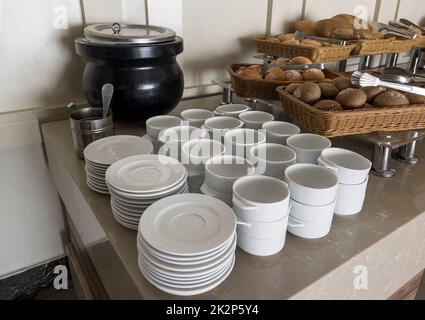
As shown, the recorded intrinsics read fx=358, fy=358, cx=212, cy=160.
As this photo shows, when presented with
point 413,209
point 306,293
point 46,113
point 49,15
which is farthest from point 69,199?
point 413,209

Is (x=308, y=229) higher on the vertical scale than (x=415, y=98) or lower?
lower

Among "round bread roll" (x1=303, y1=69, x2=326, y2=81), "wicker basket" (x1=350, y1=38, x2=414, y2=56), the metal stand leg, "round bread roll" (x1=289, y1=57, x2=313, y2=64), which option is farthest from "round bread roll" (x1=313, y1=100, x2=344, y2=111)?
"wicker basket" (x1=350, y1=38, x2=414, y2=56)

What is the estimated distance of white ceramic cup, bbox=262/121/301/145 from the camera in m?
0.77

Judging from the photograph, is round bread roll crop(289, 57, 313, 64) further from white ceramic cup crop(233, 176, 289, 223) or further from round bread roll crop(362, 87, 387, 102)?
white ceramic cup crop(233, 176, 289, 223)

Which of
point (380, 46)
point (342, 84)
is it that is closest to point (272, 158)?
point (342, 84)

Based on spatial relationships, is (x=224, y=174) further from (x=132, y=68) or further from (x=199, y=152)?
(x=132, y=68)

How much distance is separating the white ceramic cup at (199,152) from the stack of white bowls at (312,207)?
0.15 metres

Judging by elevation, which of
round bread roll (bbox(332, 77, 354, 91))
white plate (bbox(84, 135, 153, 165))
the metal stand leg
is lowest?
the metal stand leg

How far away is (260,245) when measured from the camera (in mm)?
522

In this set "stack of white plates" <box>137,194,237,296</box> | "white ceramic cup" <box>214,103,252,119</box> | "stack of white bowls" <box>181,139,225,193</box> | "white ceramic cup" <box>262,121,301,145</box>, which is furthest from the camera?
"white ceramic cup" <box>214,103,252,119</box>

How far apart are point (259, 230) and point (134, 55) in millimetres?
525

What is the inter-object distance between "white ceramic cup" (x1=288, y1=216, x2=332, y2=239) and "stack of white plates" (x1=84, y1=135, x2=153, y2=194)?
1.06 ft

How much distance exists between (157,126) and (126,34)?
0.23m
